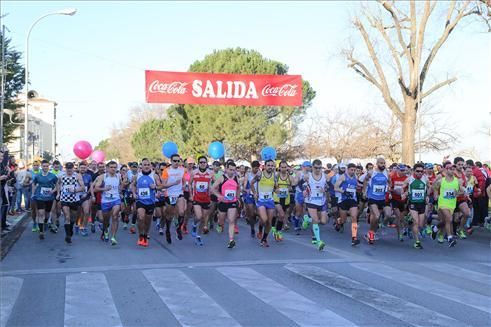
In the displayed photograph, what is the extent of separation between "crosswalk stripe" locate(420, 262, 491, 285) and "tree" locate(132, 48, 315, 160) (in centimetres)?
4012

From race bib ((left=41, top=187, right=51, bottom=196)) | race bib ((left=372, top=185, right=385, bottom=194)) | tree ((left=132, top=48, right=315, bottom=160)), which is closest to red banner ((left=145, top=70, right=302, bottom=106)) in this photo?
race bib ((left=41, top=187, right=51, bottom=196))

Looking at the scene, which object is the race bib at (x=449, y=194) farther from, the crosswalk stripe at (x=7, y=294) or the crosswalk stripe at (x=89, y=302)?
the crosswalk stripe at (x=7, y=294)

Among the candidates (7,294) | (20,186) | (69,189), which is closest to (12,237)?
(69,189)

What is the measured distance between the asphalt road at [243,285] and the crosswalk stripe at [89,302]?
1cm

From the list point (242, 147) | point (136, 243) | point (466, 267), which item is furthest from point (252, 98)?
point (242, 147)

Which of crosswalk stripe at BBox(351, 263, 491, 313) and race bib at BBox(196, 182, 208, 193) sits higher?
race bib at BBox(196, 182, 208, 193)

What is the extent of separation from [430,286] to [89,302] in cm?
481

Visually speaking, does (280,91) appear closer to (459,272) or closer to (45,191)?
(45,191)

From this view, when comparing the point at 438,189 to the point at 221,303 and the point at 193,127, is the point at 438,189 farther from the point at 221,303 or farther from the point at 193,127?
the point at 193,127

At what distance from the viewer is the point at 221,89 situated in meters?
24.2

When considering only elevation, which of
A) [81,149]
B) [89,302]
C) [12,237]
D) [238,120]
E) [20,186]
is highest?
[238,120]

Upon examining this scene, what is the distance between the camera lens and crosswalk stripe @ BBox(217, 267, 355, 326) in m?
6.81

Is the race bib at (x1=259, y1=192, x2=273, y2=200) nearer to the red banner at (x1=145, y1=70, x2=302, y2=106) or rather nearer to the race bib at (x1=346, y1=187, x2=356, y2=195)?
the race bib at (x1=346, y1=187, x2=356, y2=195)

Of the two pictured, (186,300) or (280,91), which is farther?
(280,91)
